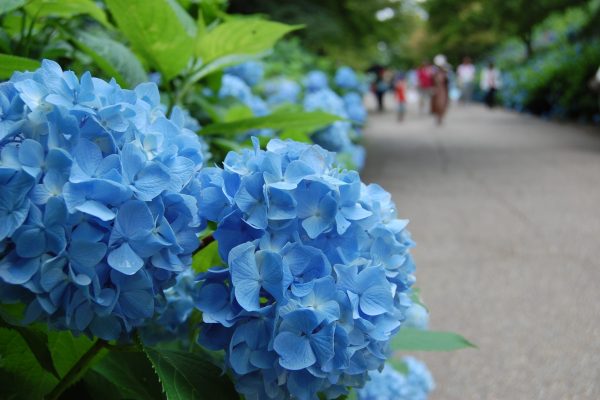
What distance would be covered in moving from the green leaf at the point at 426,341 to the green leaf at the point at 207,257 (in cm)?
39

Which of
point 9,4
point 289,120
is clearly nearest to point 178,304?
point 289,120

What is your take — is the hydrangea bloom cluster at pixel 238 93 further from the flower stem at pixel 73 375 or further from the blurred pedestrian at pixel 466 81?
the blurred pedestrian at pixel 466 81

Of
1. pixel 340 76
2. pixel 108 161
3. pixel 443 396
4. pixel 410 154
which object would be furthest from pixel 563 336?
pixel 410 154

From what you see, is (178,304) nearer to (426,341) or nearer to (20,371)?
(20,371)

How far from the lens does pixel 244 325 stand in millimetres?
757

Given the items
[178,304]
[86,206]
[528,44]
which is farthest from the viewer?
[528,44]

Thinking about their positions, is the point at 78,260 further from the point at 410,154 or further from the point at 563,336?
the point at 410,154

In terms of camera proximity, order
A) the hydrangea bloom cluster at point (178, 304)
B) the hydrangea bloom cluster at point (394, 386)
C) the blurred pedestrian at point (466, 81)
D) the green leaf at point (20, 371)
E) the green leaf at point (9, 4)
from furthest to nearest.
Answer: the blurred pedestrian at point (466, 81), the hydrangea bloom cluster at point (394, 386), the hydrangea bloom cluster at point (178, 304), the green leaf at point (9, 4), the green leaf at point (20, 371)

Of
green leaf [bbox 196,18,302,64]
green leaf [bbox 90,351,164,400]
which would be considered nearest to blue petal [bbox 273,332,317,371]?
green leaf [bbox 90,351,164,400]

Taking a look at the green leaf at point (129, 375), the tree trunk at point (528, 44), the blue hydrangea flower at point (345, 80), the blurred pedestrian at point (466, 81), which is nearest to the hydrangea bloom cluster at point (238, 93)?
the green leaf at point (129, 375)

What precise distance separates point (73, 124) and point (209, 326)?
29 cm

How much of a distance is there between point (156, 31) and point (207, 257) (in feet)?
1.68

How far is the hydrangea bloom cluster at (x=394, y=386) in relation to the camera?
1.88 m

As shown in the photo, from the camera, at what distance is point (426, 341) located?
3.86 feet
